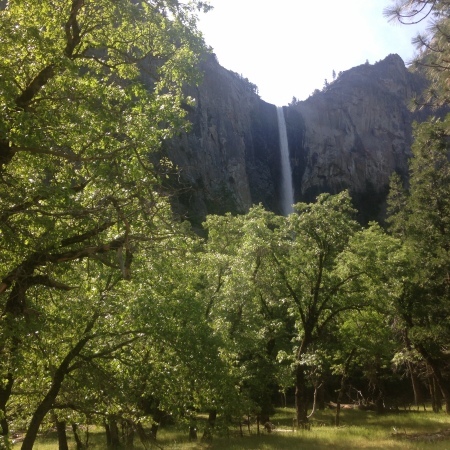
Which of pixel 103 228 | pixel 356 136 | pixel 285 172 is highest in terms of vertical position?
pixel 356 136

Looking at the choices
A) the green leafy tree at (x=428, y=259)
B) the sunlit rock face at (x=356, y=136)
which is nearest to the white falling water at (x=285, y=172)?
the sunlit rock face at (x=356, y=136)

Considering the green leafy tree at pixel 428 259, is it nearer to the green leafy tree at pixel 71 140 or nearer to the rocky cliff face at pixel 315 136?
the green leafy tree at pixel 71 140

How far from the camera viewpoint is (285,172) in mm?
84375

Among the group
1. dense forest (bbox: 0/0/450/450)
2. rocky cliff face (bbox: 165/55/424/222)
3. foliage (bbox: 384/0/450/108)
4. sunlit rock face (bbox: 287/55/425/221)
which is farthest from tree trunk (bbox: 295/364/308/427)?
sunlit rock face (bbox: 287/55/425/221)

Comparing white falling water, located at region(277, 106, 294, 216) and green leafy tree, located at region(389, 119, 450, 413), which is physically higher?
white falling water, located at region(277, 106, 294, 216)

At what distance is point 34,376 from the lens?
32.0ft

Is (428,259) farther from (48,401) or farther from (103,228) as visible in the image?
(103,228)

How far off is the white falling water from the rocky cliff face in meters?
0.91

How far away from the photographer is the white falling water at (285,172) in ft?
265

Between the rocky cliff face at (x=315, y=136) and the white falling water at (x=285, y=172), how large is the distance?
912 millimetres

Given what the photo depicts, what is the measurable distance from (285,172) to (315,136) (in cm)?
913

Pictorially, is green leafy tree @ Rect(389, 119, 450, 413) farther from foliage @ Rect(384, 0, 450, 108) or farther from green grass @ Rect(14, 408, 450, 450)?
foliage @ Rect(384, 0, 450, 108)

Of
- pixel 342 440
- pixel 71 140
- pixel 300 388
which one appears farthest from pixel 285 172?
pixel 71 140

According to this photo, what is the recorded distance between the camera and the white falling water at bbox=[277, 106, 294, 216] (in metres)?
80.9
